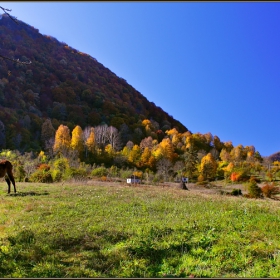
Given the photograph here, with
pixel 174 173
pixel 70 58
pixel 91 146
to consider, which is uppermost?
pixel 70 58

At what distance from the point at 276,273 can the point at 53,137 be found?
81.5m

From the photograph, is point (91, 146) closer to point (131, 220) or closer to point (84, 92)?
point (84, 92)

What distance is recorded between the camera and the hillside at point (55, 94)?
85125mm

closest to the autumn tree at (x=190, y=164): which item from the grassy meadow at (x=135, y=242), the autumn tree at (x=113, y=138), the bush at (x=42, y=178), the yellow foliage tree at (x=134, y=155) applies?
the yellow foliage tree at (x=134, y=155)

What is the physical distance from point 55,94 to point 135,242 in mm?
119559

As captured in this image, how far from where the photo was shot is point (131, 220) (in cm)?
826

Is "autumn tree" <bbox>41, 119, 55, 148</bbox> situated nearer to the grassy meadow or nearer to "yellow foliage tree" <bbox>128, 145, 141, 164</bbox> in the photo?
"yellow foliage tree" <bbox>128, 145, 141, 164</bbox>

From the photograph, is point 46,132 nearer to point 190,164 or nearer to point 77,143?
point 77,143

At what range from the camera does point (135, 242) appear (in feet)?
20.2

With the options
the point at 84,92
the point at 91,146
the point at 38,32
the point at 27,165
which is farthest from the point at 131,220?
the point at 38,32

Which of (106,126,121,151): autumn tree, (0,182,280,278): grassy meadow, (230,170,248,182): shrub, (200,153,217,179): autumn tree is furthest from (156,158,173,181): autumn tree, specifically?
(0,182,280,278): grassy meadow

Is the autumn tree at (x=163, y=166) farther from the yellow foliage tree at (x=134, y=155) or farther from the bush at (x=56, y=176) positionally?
the bush at (x=56, y=176)

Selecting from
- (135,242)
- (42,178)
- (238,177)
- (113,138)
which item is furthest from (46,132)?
(135,242)

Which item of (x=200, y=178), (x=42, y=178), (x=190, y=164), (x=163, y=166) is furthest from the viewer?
(x=190, y=164)
